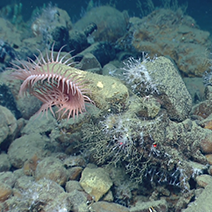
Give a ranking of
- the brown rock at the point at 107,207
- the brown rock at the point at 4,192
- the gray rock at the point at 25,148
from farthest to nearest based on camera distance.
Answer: the gray rock at the point at 25,148
the brown rock at the point at 4,192
the brown rock at the point at 107,207

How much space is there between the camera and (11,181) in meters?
3.24

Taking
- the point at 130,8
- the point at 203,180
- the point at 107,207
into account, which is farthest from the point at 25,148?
the point at 130,8

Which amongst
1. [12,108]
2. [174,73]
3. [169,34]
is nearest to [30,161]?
[12,108]

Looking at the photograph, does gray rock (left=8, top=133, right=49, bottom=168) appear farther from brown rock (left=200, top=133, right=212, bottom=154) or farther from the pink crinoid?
brown rock (left=200, top=133, right=212, bottom=154)

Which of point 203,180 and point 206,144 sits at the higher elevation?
point 206,144

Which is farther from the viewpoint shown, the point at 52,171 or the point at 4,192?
the point at 52,171

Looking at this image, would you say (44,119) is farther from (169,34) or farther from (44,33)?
(169,34)

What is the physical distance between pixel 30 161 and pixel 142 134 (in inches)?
88.0

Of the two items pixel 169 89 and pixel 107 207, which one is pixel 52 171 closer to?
pixel 107 207

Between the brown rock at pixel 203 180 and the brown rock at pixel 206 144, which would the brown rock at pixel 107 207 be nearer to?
the brown rock at pixel 203 180

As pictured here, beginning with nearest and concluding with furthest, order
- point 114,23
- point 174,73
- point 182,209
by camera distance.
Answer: point 182,209, point 174,73, point 114,23

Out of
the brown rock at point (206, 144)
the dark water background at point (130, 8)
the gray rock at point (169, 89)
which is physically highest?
the dark water background at point (130, 8)

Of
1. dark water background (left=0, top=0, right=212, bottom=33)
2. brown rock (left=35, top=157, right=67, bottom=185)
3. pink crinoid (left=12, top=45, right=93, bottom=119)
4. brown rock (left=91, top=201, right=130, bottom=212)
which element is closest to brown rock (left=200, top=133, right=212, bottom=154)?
brown rock (left=91, top=201, right=130, bottom=212)

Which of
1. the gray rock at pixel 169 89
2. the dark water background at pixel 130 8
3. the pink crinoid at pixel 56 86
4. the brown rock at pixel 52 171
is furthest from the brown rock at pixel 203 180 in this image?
the dark water background at pixel 130 8
